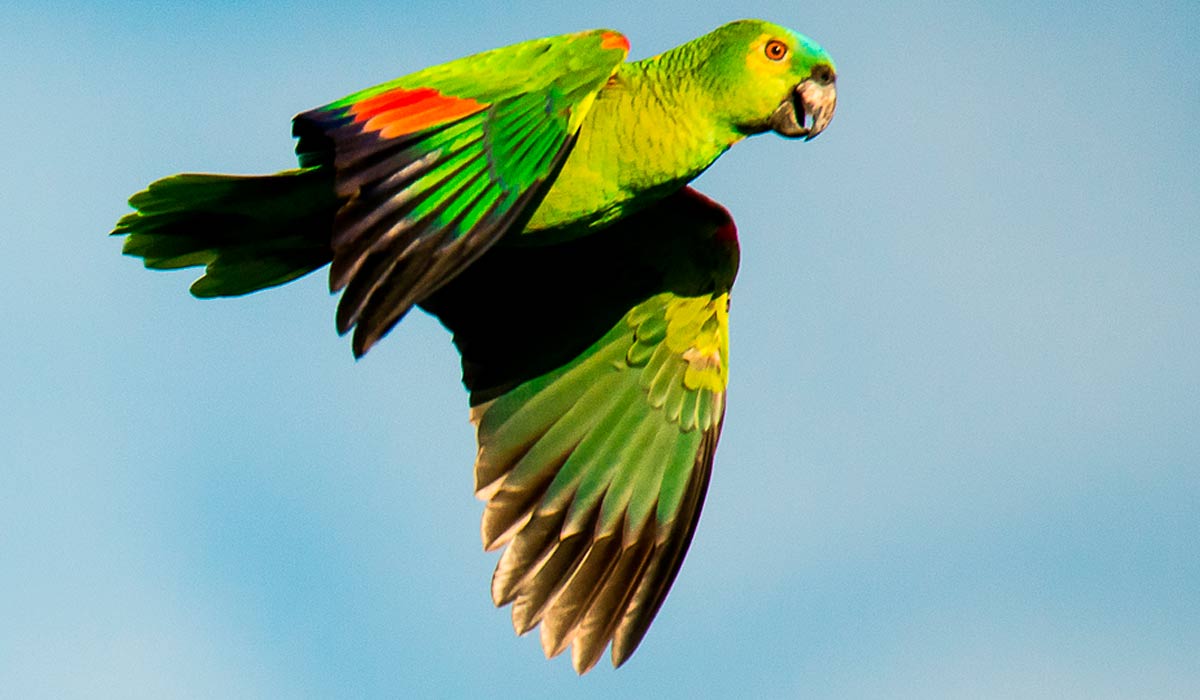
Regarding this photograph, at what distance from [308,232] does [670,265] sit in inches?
70.5

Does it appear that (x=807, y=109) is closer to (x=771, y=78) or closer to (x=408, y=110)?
(x=771, y=78)

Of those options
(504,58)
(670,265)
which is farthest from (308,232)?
(670,265)

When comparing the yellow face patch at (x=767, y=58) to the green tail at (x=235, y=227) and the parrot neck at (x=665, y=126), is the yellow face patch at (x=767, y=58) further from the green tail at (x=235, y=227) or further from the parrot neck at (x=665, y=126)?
the green tail at (x=235, y=227)

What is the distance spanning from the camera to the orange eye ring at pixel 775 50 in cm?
737

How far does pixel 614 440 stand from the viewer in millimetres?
8148

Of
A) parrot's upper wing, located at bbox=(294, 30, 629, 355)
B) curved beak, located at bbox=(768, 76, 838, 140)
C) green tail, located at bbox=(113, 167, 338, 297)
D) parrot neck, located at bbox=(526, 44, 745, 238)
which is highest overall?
curved beak, located at bbox=(768, 76, 838, 140)

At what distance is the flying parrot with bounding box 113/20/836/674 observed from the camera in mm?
6152

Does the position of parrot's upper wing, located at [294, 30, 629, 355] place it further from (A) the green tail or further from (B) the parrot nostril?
(B) the parrot nostril

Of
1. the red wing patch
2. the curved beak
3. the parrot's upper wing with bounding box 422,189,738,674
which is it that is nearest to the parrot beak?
the curved beak

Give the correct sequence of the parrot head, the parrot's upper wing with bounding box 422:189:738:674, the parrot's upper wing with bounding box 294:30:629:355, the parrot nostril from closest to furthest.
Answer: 1. the parrot's upper wing with bounding box 294:30:629:355
2. the parrot head
3. the parrot nostril
4. the parrot's upper wing with bounding box 422:189:738:674

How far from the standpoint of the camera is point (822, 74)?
7555 mm

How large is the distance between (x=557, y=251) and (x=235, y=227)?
5.20 feet

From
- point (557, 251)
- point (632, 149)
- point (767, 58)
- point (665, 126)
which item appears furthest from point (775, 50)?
point (557, 251)

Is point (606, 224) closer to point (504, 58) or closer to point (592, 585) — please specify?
point (504, 58)
